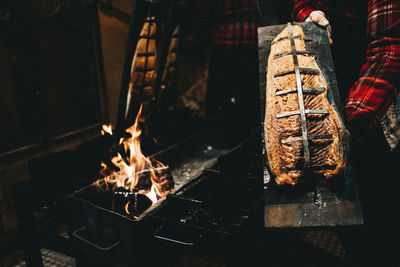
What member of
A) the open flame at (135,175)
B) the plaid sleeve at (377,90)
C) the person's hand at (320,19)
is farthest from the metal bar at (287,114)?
the open flame at (135,175)

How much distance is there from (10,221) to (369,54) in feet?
16.9

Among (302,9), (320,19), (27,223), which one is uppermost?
(302,9)

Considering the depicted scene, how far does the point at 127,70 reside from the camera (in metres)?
4.19

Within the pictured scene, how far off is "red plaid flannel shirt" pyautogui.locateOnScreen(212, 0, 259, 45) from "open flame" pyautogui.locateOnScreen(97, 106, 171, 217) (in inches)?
118

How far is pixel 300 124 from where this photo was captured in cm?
190

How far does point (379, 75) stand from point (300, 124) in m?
0.74

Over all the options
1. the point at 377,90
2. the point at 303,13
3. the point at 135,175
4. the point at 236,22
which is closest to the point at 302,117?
the point at 377,90

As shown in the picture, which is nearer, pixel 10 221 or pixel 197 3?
pixel 10 221

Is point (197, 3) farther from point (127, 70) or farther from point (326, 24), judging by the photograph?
point (326, 24)

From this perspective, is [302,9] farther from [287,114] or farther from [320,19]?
[287,114]

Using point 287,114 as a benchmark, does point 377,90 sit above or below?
above

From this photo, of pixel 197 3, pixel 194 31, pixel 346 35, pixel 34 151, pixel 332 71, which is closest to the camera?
pixel 332 71

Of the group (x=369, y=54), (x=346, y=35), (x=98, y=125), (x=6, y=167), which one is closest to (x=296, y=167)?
(x=369, y=54)

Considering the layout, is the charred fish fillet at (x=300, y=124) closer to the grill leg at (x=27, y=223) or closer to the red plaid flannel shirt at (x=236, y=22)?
the grill leg at (x=27, y=223)
